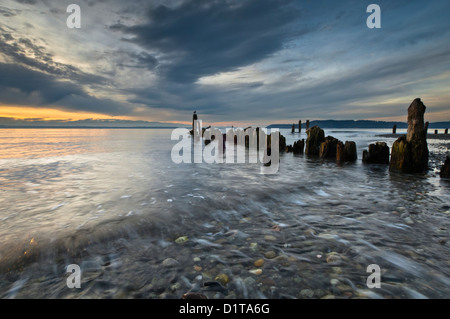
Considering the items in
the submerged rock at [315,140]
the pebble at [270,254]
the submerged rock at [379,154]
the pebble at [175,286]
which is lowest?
the pebble at [175,286]

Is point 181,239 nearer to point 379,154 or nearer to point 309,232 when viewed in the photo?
point 309,232

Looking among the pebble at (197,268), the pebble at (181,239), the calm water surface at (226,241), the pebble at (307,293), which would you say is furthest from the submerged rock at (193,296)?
the pebble at (181,239)

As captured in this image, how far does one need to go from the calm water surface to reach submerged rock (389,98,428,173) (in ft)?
10.3

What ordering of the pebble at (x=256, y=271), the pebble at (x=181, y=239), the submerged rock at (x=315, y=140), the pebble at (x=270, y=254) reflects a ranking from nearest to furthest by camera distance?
1. the pebble at (x=256, y=271)
2. the pebble at (x=270, y=254)
3. the pebble at (x=181, y=239)
4. the submerged rock at (x=315, y=140)

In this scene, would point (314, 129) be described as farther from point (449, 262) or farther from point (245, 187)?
point (449, 262)

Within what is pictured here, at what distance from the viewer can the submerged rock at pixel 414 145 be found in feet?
29.5

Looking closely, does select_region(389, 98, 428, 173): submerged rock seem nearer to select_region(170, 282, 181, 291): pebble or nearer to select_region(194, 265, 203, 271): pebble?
select_region(194, 265, 203, 271): pebble

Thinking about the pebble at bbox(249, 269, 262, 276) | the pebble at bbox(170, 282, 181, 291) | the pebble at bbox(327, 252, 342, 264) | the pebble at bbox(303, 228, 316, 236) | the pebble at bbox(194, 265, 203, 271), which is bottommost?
the pebble at bbox(170, 282, 181, 291)

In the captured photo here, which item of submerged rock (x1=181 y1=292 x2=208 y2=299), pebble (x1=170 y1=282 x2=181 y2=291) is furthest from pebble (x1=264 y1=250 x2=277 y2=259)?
pebble (x1=170 y1=282 x2=181 y2=291)

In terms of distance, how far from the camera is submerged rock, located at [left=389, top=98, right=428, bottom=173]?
29.5 ft

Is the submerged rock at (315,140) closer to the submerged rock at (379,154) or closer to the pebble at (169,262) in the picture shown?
the submerged rock at (379,154)

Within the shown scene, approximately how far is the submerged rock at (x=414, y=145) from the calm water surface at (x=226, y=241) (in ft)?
10.3

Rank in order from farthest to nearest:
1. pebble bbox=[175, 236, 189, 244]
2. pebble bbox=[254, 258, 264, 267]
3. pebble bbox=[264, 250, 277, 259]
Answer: pebble bbox=[175, 236, 189, 244] < pebble bbox=[264, 250, 277, 259] < pebble bbox=[254, 258, 264, 267]
